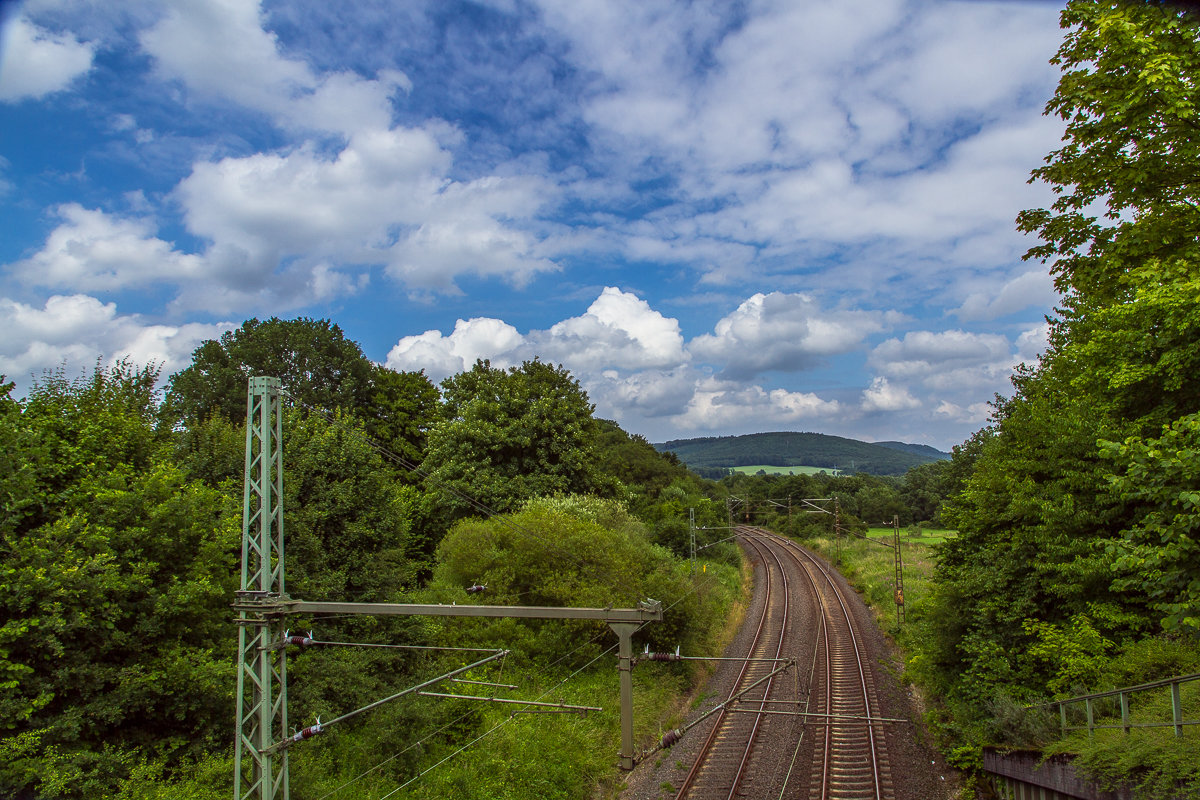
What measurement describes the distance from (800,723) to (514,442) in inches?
713

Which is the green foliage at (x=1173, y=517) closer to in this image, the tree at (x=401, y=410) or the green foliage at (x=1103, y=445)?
the green foliage at (x=1103, y=445)

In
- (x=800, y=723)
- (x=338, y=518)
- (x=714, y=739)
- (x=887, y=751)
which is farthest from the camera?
(x=800, y=723)

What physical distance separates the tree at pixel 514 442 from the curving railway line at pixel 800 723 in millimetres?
12108

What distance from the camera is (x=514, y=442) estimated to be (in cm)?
3150

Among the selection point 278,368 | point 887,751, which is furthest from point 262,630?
point 278,368

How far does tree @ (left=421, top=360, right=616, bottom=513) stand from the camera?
30250mm

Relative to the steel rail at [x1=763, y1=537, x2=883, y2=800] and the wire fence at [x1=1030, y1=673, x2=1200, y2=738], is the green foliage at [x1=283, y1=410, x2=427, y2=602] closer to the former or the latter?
the steel rail at [x1=763, y1=537, x2=883, y2=800]

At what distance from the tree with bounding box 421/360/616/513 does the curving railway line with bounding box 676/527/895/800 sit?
12.1m

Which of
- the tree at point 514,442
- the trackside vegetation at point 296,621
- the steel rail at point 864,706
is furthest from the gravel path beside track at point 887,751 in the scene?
the tree at point 514,442

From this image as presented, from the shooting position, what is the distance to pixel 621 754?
1039 centimetres

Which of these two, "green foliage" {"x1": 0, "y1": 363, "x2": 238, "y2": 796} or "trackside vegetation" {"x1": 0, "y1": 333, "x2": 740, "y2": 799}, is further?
"trackside vegetation" {"x1": 0, "y1": 333, "x2": 740, "y2": 799}

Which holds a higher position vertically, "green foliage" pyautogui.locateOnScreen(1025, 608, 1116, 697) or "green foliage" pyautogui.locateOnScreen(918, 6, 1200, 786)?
"green foliage" pyautogui.locateOnScreen(918, 6, 1200, 786)

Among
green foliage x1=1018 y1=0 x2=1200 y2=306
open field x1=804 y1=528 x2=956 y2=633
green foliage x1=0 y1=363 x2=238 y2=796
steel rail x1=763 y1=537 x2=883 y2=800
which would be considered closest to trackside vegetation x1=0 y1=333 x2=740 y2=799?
green foliage x1=0 y1=363 x2=238 y2=796

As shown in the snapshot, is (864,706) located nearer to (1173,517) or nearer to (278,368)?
(1173,517)
